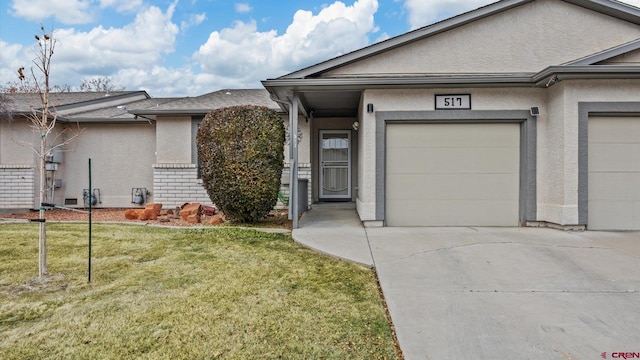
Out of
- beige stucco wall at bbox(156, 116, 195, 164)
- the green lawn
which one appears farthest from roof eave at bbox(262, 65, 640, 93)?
beige stucco wall at bbox(156, 116, 195, 164)

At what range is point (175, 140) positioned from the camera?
1038 centimetres

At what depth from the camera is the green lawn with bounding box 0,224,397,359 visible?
261 cm

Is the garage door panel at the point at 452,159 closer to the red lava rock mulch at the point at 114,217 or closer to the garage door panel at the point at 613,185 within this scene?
the garage door panel at the point at 613,185

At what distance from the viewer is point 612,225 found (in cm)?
676

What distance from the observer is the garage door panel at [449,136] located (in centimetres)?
725

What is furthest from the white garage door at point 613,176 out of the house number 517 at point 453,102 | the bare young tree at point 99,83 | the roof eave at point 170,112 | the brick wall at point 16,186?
the bare young tree at point 99,83

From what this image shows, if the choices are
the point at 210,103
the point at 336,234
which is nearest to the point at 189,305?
the point at 336,234

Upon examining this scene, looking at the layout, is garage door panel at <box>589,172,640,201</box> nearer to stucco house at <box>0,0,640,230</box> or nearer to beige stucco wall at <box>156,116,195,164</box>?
stucco house at <box>0,0,640,230</box>

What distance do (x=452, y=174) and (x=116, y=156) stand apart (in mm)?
9626

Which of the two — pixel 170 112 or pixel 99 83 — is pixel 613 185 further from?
pixel 99 83

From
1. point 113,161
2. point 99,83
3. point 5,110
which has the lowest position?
point 113,161

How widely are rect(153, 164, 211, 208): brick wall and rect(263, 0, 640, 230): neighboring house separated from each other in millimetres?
4324

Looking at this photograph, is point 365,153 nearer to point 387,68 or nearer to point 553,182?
point 387,68

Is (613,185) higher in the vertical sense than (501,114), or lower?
lower
